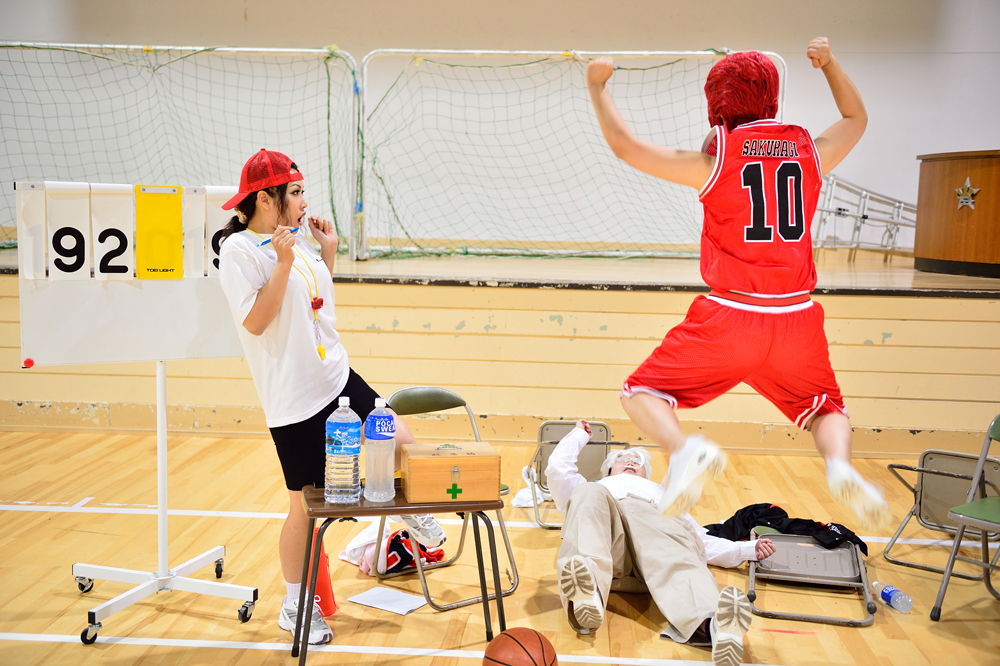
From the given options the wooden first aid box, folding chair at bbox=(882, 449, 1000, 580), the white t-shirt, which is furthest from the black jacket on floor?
the white t-shirt

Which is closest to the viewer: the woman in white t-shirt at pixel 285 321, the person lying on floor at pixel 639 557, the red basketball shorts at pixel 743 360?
the red basketball shorts at pixel 743 360

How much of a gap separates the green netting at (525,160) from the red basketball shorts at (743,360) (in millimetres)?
7106

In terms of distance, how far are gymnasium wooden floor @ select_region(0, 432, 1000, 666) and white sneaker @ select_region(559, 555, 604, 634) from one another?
5.8 inches

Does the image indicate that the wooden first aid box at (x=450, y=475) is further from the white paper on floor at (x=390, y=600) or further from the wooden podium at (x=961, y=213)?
the wooden podium at (x=961, y=213)

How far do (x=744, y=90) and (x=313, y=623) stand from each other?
2.57 m

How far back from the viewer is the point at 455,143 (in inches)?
382

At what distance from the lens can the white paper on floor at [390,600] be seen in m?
3.34

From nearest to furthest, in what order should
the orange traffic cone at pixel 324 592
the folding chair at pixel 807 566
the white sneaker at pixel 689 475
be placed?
the white sneaker at pixel 689 475, the orange traffic cone at pixel 324 592, the folding chair at pixel 807 566

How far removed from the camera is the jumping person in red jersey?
2.35 metres

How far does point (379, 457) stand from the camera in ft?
8.55

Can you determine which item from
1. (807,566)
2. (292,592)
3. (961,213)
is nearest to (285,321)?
(292,592)

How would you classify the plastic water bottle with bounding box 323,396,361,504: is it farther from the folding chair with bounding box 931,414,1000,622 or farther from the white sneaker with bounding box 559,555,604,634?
the folding chair with bounding box 931,414,1000,622

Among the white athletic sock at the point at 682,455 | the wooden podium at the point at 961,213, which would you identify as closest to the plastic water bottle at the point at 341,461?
the white athletic sock at the point at 682,455

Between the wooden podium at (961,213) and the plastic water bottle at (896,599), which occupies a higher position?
the wooden podium at (961,213)
